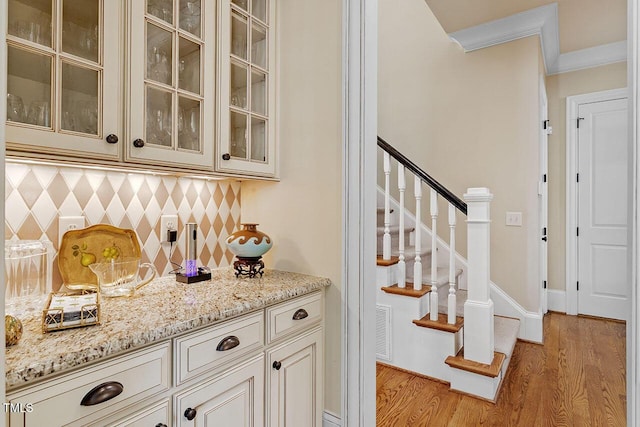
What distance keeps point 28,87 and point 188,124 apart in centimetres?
51

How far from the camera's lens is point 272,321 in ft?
4.37

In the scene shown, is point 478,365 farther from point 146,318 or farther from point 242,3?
point 242,3

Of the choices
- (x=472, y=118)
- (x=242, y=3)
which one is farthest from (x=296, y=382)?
(x=472, y=118)

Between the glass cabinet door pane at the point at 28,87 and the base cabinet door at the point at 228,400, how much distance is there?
0.92 meters

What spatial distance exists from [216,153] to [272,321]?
0.74m

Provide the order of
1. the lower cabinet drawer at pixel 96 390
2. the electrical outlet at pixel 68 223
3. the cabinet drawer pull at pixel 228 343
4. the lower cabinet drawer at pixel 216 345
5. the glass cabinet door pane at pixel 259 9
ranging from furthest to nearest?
the glass cabinet door pane at pixel 259 9 < the electrical outlet at pixel 68 223 < the cabinet drawer pull at pixel 228 343 < the lower cabinet drawer at pixel 216 345 < the lower cabinet drawer at pixel 96 390

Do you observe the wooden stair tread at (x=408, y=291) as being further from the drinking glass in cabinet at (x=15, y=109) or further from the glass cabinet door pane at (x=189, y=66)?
the drinking glass in cabinet at (x=15, y=109)

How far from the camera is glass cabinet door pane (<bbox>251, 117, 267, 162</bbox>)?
1681 mm

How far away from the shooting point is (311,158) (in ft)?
5.53

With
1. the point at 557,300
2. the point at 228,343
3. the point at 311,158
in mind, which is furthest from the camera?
the point at 557,300

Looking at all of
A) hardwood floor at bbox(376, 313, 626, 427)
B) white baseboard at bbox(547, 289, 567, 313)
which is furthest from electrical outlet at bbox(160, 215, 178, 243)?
white baseboard at bbox(547, 289, 567, 313)

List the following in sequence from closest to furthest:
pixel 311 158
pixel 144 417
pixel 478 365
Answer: pixel 144 417 < pixel 311 158 < pixel 478 365

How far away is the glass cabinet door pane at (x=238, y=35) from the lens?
1.57 meters

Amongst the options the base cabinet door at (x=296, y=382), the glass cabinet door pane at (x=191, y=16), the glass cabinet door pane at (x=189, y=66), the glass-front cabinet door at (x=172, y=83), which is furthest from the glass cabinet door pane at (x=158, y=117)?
the base cabinet door at (x=296, y=382)
